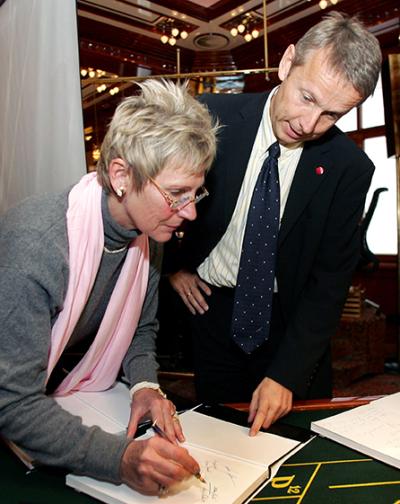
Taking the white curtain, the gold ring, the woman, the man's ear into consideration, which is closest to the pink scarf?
the woman

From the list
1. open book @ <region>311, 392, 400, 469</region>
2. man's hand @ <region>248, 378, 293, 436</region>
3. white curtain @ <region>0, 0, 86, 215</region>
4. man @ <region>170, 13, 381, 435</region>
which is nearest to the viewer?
open book @ <region>311, 392, 400, 469</region>

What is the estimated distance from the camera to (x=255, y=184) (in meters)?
1.68

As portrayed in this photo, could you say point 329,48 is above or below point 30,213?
above

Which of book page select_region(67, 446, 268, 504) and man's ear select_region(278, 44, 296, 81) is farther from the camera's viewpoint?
man's ear select_region(278, 44, 296, 81)

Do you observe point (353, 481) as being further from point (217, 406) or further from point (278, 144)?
point (278, 144)

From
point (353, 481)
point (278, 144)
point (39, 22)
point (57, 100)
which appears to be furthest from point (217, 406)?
point (39, 22)

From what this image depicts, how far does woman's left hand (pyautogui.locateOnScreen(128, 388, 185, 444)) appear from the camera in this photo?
3.95ft

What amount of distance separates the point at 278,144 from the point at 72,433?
3.50 feet

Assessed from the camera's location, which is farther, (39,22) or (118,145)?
(39,22)

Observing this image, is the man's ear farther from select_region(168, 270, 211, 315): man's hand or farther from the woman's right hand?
the woman's right hand

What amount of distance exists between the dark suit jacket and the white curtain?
0.51 meters

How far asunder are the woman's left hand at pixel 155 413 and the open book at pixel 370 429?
1.12 ft

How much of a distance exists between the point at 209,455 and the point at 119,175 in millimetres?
676

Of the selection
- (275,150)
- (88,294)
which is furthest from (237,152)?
(88,294)
